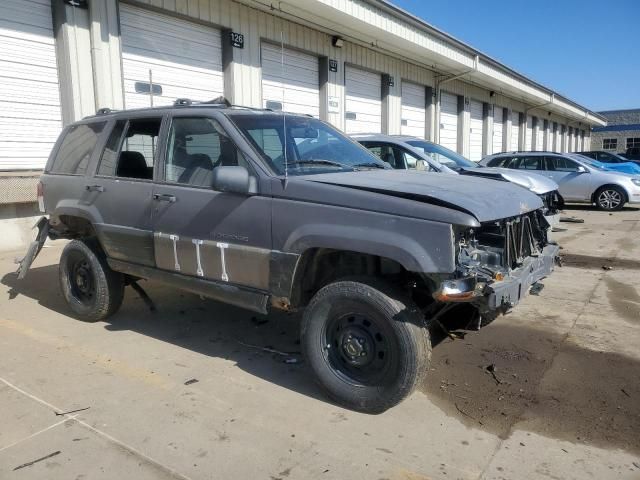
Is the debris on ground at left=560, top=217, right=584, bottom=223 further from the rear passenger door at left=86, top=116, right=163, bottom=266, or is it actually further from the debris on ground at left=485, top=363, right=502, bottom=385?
the rear passenger door at left=86, top=116, right=163, bottom=266

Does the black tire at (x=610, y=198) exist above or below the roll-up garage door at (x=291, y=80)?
below

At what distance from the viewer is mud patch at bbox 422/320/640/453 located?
10.6 ft

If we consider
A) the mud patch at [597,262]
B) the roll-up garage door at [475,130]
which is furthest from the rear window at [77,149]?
the roll-up garage door at [475,130]

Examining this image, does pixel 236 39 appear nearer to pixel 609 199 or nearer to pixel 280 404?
pixel 280 404

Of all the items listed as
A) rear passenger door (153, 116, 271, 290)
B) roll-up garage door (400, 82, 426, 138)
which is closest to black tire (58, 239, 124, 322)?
rear passenger door (153, 116, 271, 290)

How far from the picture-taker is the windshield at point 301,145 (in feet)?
12.8

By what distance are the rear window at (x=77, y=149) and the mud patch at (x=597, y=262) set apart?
6520 mm

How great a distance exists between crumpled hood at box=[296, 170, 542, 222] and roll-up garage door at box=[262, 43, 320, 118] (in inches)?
345

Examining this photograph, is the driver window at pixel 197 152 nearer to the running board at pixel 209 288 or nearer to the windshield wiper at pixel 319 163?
the windshield wiper at pixel 319 163

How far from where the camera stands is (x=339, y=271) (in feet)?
12.4

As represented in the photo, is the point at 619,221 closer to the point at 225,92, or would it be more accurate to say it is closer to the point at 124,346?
the point at 225,92

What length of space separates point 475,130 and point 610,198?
10.2 metres

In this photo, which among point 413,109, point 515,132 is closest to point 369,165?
point 413,109

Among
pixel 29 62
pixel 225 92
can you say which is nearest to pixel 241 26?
pixel 225 92
